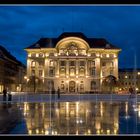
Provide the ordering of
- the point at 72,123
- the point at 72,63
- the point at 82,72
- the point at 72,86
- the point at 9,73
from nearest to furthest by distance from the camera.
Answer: the point at 72,123, the point at 72,86, the point at 82,72, the point at 72,63, the point at 9,73

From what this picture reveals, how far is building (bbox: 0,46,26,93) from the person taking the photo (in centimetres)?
8466

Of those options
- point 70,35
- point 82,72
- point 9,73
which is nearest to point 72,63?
point 82,72

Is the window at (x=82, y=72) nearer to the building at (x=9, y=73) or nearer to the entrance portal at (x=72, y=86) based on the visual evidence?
the entrance portal at (x=72, y=86)

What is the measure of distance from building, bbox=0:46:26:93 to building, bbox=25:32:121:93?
526cm

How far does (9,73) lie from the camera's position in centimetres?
9288

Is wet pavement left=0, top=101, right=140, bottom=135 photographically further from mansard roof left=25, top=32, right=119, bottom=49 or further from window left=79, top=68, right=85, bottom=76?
mansard roof left=25, top=32, right=119, bottom=49

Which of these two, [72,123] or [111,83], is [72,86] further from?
[72,123]

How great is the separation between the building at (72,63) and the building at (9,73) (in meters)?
5.26

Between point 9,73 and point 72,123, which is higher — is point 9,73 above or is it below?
above

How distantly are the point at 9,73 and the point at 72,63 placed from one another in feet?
54.8

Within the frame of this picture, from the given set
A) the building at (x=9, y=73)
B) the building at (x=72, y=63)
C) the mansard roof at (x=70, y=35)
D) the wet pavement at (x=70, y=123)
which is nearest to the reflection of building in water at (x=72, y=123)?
the wet pavement at (x=70, y=123)
